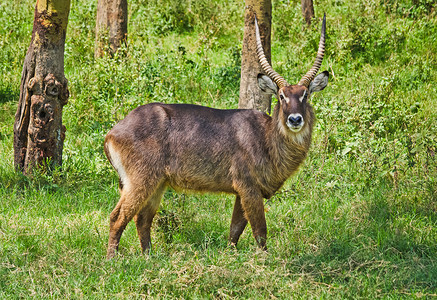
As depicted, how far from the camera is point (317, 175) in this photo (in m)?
6.21

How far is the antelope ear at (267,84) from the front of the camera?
206 inches

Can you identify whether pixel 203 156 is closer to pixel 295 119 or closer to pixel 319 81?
pixel 295 119

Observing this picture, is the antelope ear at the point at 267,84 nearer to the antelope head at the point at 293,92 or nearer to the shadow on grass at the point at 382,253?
the antelope head at the point at 293,92

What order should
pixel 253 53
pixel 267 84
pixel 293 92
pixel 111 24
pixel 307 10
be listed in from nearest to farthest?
pixel 293 92 < pixel 267 84 < pixel 253 53 < pixel 111 24 < pixel 307 10

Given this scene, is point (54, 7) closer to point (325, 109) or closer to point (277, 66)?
point (325, 109)

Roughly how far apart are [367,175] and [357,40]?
3.69 metres

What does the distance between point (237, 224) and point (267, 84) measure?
129 centimetres

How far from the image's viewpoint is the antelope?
493 cm

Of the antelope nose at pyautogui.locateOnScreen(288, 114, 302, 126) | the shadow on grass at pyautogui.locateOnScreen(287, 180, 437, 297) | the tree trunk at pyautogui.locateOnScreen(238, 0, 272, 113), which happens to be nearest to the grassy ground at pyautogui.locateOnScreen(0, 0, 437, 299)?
the shadow on grass at pyautogui.locateOnScreen(287, 180, 437, 297)

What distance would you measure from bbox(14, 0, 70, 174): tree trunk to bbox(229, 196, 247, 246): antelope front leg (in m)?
2.24

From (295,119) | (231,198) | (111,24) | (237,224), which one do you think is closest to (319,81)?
(295,119)

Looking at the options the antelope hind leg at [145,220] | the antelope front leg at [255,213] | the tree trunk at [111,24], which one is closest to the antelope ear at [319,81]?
the antelope front leg at [255,213]

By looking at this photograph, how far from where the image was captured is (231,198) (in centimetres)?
613

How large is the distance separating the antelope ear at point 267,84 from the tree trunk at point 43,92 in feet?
7.39
